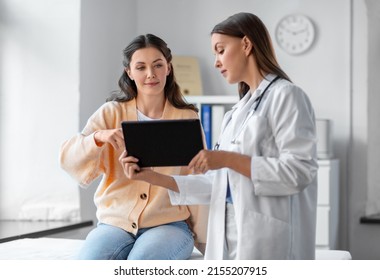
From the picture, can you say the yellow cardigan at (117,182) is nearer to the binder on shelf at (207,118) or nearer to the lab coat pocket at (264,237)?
the lab coat pocket at (264,237)

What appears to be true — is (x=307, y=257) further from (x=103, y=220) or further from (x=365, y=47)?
(x=365, y=47)

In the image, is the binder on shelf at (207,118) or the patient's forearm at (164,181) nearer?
the patient's forearm at (164,181)

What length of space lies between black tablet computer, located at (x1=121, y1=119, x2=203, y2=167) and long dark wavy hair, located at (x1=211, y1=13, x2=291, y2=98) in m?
0.25

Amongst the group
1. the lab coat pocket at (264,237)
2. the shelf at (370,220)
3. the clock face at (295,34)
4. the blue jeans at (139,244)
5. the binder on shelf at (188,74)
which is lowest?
the shelf at (370,220)

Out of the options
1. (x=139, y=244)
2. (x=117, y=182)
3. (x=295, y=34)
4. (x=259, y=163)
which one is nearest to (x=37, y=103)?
(x=295, y=34)

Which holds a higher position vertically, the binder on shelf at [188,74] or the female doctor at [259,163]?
the binder on shelf at [188,74]

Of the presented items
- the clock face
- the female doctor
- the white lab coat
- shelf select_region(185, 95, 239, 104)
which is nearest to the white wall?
shelf select_region(185, 95, 239, 104)

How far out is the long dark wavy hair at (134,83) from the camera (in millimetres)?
2500

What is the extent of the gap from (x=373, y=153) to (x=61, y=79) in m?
2.34

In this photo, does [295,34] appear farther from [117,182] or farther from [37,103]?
[117,182]

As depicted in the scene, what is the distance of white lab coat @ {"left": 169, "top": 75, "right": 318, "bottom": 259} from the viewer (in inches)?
70.6

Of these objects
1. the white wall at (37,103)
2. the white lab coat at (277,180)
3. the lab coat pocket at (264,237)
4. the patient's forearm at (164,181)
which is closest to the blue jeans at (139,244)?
the patient's forearm at (164,181)

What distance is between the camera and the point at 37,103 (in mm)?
4512

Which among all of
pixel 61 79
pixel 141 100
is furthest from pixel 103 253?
pixel 61 79
